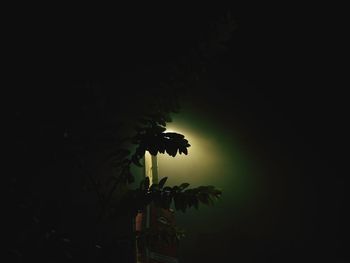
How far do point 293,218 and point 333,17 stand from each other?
2153mm

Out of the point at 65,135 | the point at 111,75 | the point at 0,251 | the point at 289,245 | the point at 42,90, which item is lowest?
the point at 0,251

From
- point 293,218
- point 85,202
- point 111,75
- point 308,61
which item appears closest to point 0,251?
point 85,202

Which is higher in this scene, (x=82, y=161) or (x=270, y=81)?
(x=270, y=81)

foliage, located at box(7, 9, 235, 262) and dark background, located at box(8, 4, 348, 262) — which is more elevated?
dark background, located at box(8, 4, 348, 262)

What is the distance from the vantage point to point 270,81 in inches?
147

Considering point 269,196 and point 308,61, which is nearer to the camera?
point 269,196

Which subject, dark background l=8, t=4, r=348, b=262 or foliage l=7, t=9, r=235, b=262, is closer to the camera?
foliage l=7, t=9, r=235, b=262

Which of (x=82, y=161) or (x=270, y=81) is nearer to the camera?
(x=82, y=161)

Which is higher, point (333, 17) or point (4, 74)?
point (333, 17)

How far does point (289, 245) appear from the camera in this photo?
10.3 ft

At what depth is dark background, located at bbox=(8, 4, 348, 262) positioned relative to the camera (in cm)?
317

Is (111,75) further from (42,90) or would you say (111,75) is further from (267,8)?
(267,8)

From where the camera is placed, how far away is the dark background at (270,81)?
317 centimetres

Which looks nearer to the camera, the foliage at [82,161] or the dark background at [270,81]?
the foliage at [82,161]
